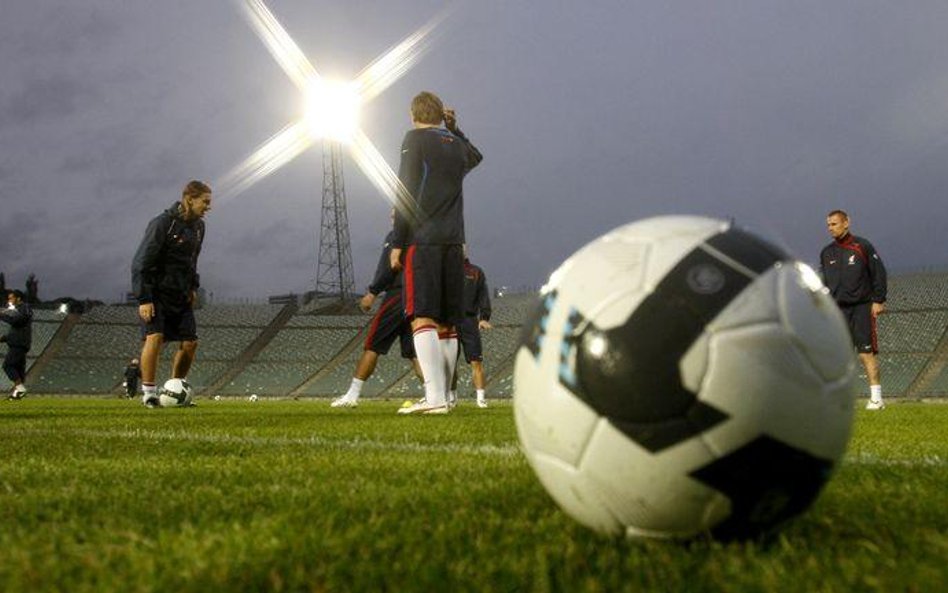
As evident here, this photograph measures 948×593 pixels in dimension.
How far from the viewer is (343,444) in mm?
4434

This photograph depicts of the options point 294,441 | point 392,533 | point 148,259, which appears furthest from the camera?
point 148,259

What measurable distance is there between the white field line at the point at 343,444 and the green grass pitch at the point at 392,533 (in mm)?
52

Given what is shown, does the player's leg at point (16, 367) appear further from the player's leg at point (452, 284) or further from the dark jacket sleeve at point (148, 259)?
the player's leg at point (452, 284)

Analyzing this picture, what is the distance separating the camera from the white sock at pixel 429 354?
674 centimetres

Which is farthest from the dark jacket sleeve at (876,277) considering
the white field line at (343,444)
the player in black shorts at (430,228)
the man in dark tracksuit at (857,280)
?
the white field line at (343,444)

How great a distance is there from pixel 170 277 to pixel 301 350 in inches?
1136

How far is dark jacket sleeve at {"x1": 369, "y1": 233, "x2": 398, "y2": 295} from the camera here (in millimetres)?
8469

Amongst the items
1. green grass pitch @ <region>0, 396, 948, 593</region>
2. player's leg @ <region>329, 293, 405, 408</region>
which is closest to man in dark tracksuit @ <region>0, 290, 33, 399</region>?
player's leg @ <region>329, 293, 405, 408</region>

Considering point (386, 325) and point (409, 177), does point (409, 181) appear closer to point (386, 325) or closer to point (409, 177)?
point (409, 177)

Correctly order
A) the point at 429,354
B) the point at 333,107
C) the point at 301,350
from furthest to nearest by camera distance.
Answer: the point at 333,107 → the point at 301,350 → the point at 429,354

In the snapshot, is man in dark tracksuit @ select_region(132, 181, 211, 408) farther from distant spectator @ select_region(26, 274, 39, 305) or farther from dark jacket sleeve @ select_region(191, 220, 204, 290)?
distant spectator @ select_region(26, 274, 39, 305)

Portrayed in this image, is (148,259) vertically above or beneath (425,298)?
above

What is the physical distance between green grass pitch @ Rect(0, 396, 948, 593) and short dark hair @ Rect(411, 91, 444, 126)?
3.76m

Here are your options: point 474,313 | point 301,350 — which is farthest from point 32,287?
point 474,313
